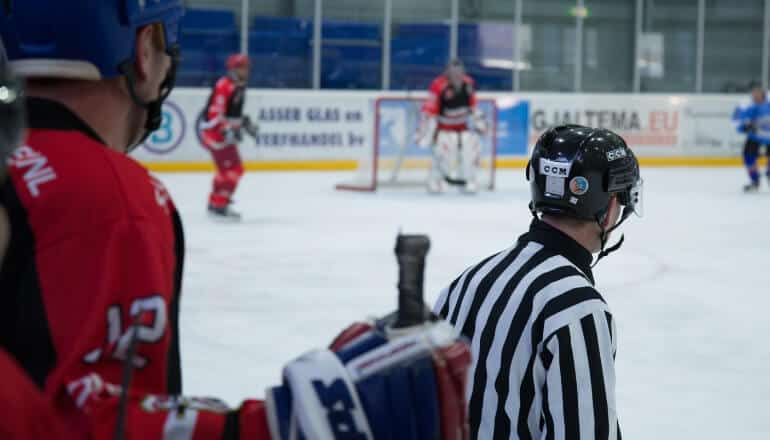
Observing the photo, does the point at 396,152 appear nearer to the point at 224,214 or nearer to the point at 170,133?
the point at 170,133

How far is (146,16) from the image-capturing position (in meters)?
1.35

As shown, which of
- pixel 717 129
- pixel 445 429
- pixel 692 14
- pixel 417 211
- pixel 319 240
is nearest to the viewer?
pixel 445 429

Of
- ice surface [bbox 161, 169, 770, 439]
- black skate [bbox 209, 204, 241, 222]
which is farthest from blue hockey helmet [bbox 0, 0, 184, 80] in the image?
black skate [bbox 209, 204, 241, 222]

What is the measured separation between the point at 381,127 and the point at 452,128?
1.00m

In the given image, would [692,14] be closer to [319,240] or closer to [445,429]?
[319,240]

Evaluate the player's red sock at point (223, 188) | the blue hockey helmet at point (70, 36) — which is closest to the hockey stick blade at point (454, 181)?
the player's red sock at point (223, 188)

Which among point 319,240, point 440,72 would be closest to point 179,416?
point 319,240

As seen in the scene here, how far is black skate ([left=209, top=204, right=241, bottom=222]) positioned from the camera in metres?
10.7

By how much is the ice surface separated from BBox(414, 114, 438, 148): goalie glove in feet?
2.25

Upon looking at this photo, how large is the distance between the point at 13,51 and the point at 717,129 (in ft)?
58.3

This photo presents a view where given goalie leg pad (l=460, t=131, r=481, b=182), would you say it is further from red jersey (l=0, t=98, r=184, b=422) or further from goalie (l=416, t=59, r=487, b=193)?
red jersey (l=0, t=98, r=184, b=422)

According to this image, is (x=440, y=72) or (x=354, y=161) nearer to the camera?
(x=354, y=161)

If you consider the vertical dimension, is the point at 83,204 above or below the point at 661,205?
above

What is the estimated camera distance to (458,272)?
816 cm
